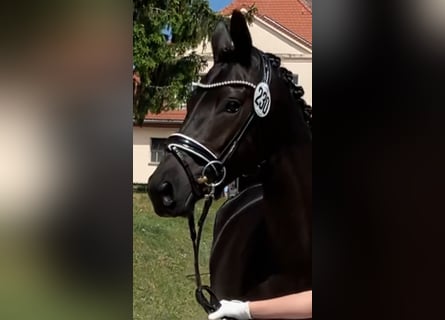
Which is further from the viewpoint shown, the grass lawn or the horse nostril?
the grass lawn

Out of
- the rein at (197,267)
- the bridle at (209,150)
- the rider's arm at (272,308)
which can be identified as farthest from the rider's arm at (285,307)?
the bridle at (209,150)

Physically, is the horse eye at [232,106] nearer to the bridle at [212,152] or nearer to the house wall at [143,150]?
the bridle at [212,152]

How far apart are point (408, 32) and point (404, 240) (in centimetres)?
53

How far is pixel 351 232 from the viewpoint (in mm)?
1655

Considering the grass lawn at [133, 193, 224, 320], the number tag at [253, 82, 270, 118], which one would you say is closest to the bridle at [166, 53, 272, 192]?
the number tag at [253, 82, 270, 118]

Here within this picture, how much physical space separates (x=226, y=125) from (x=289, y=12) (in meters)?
0.40

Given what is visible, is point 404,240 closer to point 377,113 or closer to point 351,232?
point 351,232

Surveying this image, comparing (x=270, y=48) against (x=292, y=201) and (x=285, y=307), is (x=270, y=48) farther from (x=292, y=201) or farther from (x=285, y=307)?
(x=285, y=307)

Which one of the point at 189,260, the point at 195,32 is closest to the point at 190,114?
the point at 195,32

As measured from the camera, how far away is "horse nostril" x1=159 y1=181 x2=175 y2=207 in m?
1.65

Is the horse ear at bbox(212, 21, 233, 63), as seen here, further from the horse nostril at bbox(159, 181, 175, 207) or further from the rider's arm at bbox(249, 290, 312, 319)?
the rider's arm at bbox(249, 290, 312, 319)

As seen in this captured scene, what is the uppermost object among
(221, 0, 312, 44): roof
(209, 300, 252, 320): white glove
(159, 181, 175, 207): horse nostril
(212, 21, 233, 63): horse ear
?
(221, 0, 312, 44): roof

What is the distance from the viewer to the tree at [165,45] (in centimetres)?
182

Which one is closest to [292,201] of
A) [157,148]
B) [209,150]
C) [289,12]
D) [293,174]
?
[293,174]
